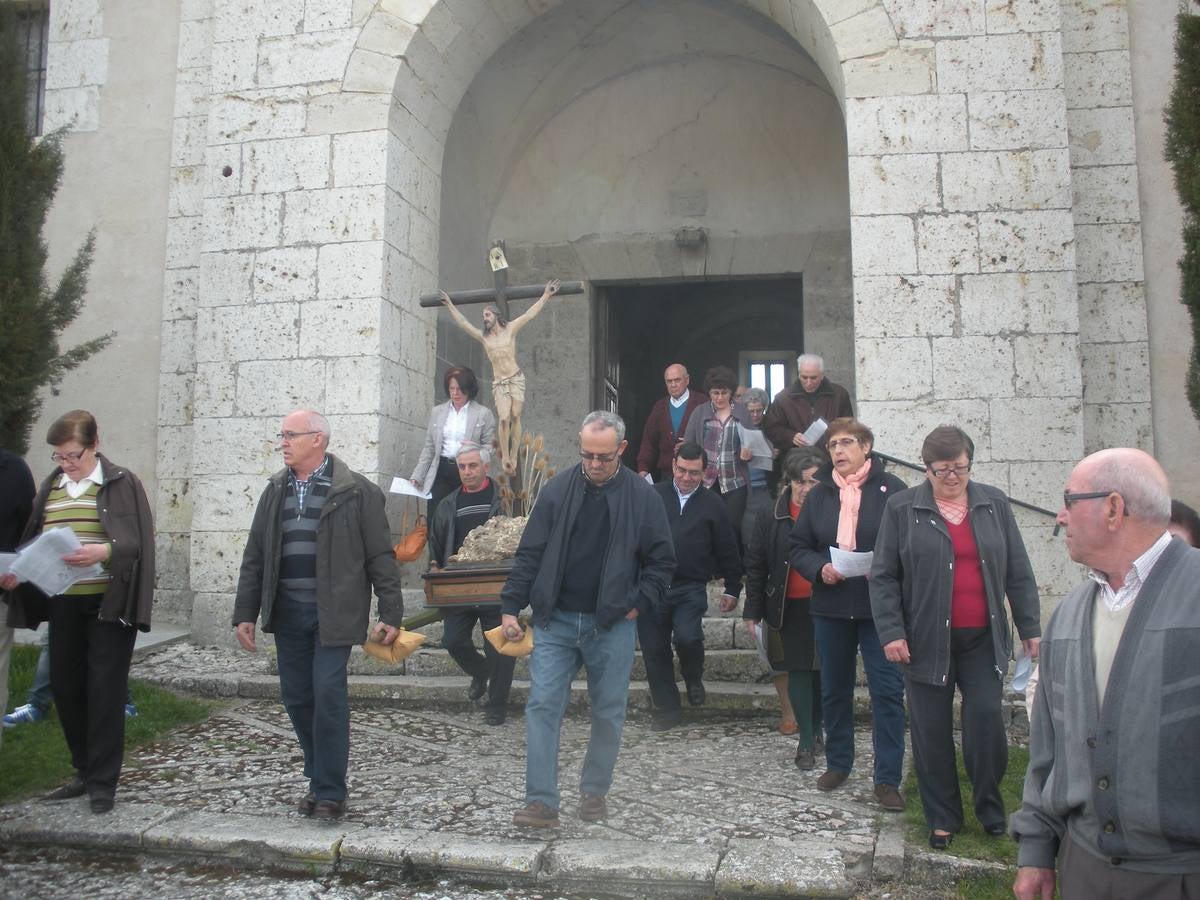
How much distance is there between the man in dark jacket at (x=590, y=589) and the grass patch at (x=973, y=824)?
1.20 meters

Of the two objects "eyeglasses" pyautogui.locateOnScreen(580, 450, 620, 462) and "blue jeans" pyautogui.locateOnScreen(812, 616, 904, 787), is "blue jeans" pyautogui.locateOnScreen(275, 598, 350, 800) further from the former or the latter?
"blue jeans" pyautogui.locateOnScreen(812, 616, 904, 787)

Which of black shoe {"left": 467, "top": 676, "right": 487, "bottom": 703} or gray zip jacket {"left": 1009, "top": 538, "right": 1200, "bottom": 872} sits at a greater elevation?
gray zip jacket {"left": 1009, "top": 538, "right": 1200, "bottom": 872}

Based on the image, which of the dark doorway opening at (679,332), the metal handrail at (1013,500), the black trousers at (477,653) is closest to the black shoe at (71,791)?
the black trousers at (477,653)

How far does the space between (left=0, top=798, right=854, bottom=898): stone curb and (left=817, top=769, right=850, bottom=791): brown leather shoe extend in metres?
0.75

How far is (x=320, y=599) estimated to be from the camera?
4.40 m

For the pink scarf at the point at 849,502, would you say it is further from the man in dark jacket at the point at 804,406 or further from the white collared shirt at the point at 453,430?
the white collared shirt at the point at 453,430

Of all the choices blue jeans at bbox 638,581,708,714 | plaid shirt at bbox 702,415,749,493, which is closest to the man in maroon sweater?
plaid shirt at bbox 702,415,749,493

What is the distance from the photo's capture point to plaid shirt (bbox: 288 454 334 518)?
15.0ft

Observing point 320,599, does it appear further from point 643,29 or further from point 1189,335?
point 643,29

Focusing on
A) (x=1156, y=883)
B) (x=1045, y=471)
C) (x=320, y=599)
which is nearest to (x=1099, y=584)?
(x=1156, y=883)

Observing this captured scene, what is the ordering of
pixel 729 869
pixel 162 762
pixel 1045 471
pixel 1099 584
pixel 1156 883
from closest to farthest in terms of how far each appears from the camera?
pixel 1156 883 → pixel 1099 584 → pixel 729 869 → pixel 162 762 → pixel 1045 471

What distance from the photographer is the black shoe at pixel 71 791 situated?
468 cm

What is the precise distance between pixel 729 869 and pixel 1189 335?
235 inches

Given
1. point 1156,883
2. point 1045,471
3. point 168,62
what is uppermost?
point 168,62
